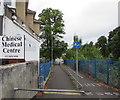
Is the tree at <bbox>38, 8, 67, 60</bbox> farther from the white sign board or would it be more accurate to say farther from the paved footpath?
the white sign board

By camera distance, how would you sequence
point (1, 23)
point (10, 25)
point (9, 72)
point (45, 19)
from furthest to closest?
1. point (45, 19)
2. point (10, 25)
3. point (1, 23)
4. point (9, 72)

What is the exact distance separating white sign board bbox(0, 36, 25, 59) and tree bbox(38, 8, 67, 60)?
32.3 meters

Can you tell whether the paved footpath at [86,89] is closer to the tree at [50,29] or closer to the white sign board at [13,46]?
the white sign board at [13,46]

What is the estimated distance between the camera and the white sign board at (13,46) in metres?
3.91

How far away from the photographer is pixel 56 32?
1485 inches

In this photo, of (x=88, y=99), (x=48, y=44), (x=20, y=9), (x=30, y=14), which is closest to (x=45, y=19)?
(x=48, y=44)

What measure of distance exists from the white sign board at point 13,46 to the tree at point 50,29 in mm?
32265

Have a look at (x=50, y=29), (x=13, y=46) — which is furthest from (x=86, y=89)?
(x=50, y=29)

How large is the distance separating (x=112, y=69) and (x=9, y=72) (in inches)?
285

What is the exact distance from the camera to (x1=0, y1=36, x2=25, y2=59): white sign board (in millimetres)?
3914

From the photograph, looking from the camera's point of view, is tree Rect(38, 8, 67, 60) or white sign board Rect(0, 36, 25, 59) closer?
white sign board Rect(0, 36, 25, 59)

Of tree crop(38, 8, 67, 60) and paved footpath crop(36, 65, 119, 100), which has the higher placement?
tree crop(38, 8, 67, 60)

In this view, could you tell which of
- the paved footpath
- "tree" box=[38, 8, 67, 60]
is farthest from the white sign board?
"tree" box=[38, 8, 67, 60]

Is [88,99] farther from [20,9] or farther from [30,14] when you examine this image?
[30,14]
